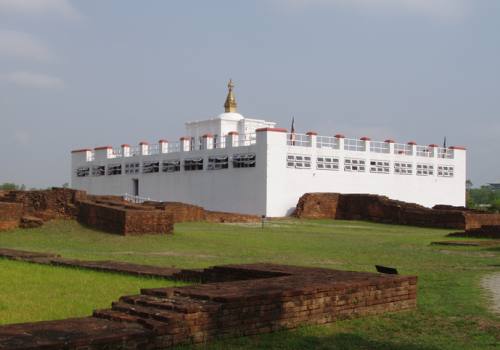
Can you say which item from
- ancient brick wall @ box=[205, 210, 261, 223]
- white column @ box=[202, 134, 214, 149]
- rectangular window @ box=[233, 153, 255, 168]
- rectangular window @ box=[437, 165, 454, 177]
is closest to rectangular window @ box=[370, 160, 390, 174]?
rectangular window @ box=[437, 165, 454, 177]

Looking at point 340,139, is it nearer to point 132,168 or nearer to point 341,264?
point 132,168

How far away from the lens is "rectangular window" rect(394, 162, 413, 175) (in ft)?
128

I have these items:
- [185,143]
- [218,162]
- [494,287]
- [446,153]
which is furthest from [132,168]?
[494,287]

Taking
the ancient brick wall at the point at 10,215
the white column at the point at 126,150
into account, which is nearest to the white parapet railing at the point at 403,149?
the white column at the point at 126,150

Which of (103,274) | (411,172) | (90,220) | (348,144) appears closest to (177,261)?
(103,274)

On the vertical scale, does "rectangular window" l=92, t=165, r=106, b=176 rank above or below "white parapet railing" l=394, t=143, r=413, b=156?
below

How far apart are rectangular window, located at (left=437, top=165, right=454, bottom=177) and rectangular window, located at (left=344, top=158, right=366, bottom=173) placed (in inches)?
267

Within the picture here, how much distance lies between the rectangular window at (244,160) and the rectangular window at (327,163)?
3.60 metres

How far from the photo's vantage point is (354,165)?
36.9 metres

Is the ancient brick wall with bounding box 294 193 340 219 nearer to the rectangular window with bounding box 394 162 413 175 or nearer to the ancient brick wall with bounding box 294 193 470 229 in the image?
the ancient brick wall with bounding box 294 193 470 229

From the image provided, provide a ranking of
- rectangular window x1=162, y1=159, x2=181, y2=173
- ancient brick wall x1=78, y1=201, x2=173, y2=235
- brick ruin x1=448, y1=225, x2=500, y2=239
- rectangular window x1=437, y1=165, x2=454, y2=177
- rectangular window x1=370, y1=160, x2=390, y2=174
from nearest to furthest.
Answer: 1. ancient brick wall x1=78, y1=201, x2=173, y2=235
2. brick ruin x1=448, y1=225, x2=500, y2=239
3. rectangular window x1=370, y1=160, x2=390, y2=174
4. rectangular window x1=162, y1=159, x2=181, y2=173
5. rectangular window x1=437, y1=165, x2=454, y2=177

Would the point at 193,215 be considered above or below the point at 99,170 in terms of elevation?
below

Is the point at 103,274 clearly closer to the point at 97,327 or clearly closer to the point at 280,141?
the point at 97,327

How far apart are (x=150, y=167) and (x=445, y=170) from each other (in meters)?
17.9
